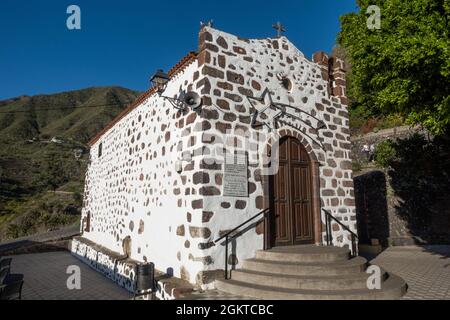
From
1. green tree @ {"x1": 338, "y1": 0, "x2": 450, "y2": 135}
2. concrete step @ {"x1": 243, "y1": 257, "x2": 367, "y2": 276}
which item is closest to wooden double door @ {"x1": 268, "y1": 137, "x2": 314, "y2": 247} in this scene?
concrete step @ {"x1": 243, "y1": 257, "x2": 367, "y2": 276}

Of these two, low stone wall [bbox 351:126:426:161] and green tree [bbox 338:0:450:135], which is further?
low stone wall [bbox 351:126:426:161]

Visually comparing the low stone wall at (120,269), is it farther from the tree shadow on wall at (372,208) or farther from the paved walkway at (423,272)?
the tree shadow on wall at (372,208)

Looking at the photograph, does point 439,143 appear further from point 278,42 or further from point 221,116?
point 221,116

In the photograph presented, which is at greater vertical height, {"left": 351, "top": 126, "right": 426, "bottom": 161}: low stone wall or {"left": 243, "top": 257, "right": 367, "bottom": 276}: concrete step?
{"left": 351, "top": 126, "right": 426, "bottom": 161}: low stone wall

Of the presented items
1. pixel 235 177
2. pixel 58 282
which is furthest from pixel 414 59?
pixel 58 282

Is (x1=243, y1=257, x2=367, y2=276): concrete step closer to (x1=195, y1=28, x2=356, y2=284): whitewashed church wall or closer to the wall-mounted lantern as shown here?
(x1=195, y1=28, x2=356, y2=284): whitewashed church wall

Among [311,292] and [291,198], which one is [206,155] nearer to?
[291,198]

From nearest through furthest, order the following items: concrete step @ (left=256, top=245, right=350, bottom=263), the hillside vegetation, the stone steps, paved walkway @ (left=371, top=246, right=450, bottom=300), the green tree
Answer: the stone steps
paved walkway @ (left=371, top=246, right=450, bottom=300)
the green tree
concrete step @ (left=256, top=245, right=350, bottom=263)
the hillside vegetation

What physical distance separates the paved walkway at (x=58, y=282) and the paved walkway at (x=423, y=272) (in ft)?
18.8

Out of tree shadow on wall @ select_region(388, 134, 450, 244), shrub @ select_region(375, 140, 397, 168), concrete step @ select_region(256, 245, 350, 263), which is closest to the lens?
concrete step @ select_region(256, 245, 350, 263)

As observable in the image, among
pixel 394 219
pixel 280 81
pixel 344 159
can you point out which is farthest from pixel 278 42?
pixel 394 219

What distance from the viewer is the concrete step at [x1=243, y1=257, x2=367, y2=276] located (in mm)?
4914

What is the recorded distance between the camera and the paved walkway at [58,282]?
22.9 ft

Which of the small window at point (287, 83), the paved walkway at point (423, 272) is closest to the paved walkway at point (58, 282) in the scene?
the paved walkway at point (423, 272)
